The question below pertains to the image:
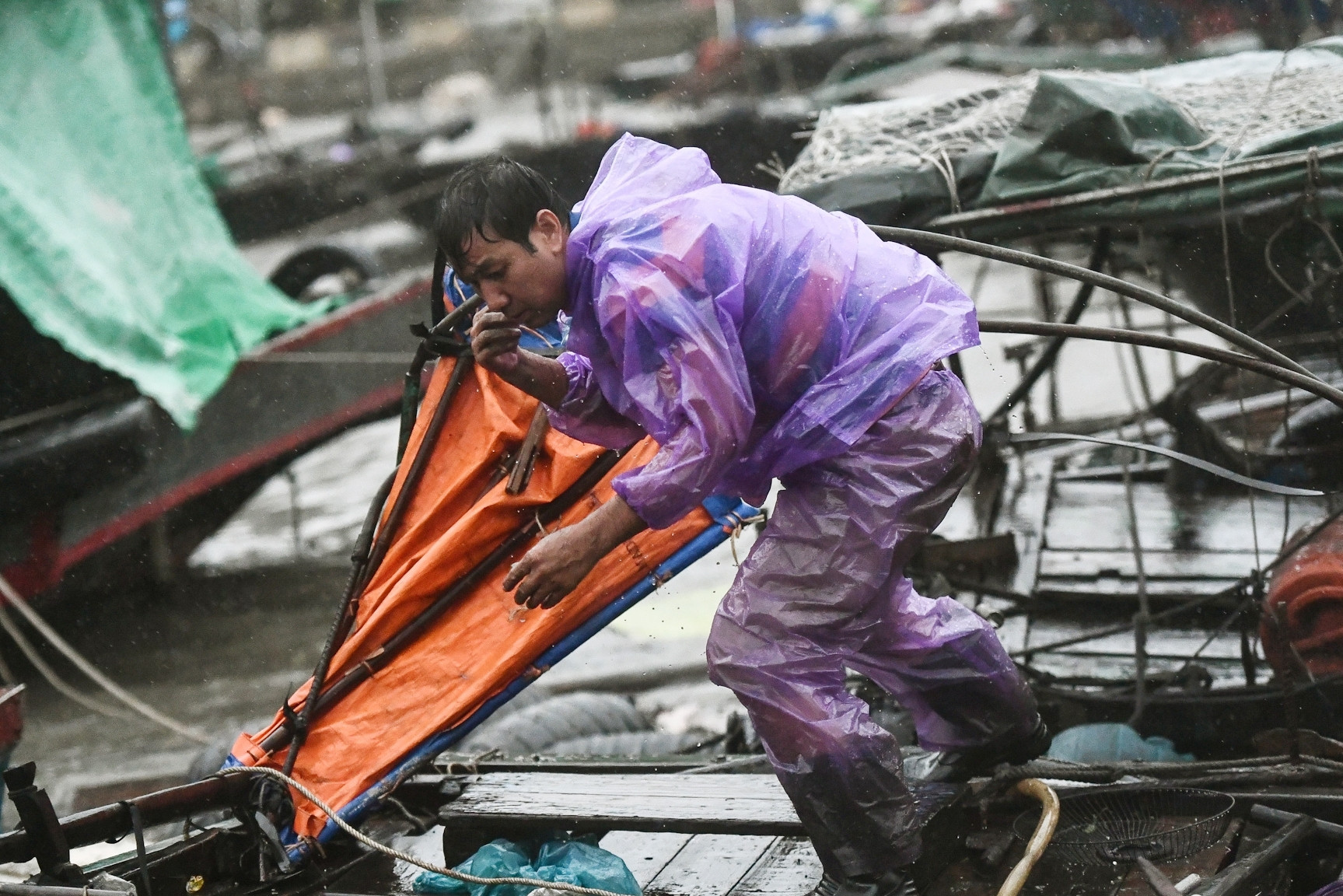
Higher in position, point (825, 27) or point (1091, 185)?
point (1091, 185)

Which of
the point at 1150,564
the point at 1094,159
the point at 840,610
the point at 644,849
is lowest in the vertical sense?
the point at 1150,564

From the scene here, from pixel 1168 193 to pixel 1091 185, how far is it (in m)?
0.25

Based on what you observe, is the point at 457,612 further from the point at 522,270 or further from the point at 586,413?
the point at 522,270

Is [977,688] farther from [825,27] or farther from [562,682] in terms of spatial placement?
[825,27]

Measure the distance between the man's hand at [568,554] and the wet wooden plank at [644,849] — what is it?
3.99 ft

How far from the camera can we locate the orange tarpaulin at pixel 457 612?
13.1 ft

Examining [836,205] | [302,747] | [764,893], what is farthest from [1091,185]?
[302,747]

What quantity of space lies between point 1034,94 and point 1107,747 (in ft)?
7.60

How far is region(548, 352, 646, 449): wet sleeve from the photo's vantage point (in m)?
3.58

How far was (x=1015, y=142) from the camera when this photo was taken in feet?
15.2

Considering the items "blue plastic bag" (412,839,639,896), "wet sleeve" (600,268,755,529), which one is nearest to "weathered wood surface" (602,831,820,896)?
"blue plastic bag" (412,839,639,896)

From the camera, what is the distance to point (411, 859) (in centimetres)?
358

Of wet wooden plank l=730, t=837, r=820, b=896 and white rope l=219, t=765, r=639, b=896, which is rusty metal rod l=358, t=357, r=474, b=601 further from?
wet wooden plank l=730, t=837, r=820, b=896

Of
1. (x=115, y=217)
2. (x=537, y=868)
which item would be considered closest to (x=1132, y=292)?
(x=537, y=868)
